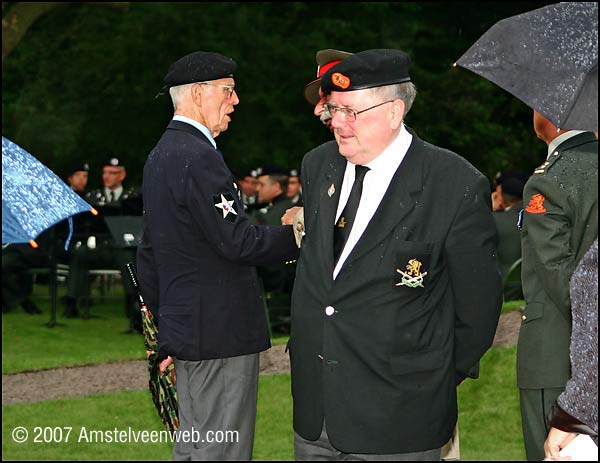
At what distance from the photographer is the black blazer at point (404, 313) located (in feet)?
14.3

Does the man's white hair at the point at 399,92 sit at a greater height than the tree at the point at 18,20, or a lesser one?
greater

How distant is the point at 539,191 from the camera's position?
16.7 feet

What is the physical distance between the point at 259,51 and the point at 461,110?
431cm

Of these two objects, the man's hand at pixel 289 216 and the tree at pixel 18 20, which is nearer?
the man's hand at pixel 289 216

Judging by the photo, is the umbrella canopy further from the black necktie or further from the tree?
the tree

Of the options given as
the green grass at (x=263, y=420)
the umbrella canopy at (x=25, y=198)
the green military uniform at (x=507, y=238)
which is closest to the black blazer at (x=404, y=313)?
the umbrella canopy at (x=25, y=198)

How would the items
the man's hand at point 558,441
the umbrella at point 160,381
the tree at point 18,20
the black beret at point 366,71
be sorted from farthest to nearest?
the tree at point 18,20, the umbrella at point 160,381, the black beret at point 366,71, the man's hand at point 558,441

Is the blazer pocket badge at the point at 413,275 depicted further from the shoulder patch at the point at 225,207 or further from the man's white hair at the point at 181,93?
the man's white hair at the point at 181,93

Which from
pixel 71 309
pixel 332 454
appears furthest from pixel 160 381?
pixel 71 309

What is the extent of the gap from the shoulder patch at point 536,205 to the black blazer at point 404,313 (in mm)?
663

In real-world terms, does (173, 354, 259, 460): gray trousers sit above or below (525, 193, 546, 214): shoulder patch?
below

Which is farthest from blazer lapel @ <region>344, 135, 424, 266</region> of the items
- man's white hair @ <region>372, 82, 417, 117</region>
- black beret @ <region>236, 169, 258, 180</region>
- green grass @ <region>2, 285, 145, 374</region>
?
black beret @ <region>236, 169, 258, 180</region>

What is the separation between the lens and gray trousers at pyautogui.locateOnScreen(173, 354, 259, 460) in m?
5.64

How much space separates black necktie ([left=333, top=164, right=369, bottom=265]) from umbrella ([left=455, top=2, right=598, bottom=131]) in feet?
4.45
